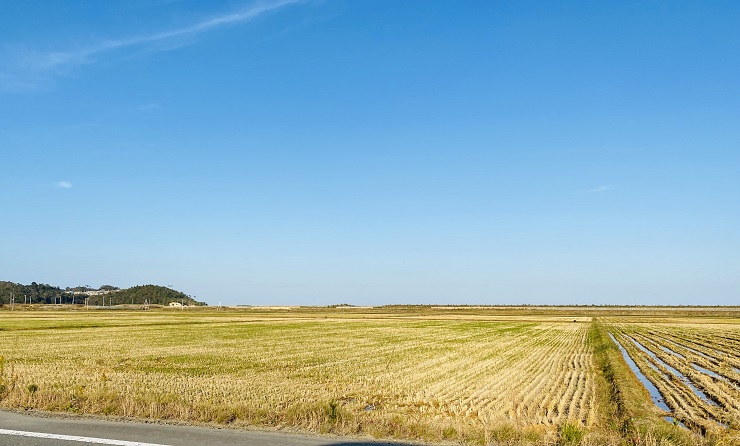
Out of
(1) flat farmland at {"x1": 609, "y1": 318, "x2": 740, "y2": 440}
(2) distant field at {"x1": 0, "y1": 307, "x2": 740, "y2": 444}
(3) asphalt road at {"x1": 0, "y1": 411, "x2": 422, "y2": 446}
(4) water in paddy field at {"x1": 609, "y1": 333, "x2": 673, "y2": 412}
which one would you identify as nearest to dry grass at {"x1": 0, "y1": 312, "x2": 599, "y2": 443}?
(2) distant field at {"x1": 0, "y1": 307, "x2": 740, "y2": 444}

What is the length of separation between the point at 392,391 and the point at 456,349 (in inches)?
823

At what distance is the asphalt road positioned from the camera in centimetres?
1040

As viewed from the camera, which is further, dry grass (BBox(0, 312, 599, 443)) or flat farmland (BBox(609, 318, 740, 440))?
→ flat farmland (BBox(609, 318, 740, 440))

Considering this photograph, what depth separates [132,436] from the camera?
35.5ft

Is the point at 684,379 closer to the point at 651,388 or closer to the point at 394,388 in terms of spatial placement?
the point at 651,388

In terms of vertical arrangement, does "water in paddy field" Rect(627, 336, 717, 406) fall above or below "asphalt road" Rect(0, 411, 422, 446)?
below

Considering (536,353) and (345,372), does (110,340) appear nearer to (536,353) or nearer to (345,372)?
(345,372)

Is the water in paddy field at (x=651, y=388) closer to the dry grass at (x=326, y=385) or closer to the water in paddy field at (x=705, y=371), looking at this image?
the dry grass at (x=326, y=385)

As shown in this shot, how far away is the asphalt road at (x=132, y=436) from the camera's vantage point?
10.4 meters

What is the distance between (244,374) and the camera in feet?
81.8

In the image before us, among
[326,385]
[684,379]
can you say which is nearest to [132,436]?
[326,385]

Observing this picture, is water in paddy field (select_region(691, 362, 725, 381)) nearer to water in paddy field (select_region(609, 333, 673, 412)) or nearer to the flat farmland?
the flat farmland

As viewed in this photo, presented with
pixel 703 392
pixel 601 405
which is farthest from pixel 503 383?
pixel 703 392

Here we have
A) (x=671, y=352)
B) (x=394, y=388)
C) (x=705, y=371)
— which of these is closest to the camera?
(x=394, y=388)
